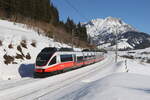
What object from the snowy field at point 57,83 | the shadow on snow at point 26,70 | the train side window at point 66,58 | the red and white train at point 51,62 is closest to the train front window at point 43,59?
the red and white train at point 51,62

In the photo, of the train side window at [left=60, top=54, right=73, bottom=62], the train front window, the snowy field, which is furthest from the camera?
the train side window at [left=60, top=54, right=73, bottom=62]

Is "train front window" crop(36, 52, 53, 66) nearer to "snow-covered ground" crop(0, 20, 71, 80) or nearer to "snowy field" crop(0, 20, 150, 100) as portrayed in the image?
"snowy field" crop(0, 20, 150, 100)

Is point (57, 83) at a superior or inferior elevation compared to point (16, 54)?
inferior

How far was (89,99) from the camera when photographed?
8.60 meters

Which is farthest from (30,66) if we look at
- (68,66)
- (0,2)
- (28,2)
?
(28,2)

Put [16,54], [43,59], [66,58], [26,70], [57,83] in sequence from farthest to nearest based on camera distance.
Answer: [66,58]
[16,54]
[26,70]
[43,59]
[57,83]

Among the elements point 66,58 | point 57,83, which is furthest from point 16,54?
point 57,83

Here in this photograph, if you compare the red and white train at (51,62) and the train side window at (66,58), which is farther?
the train side window at (66,58)

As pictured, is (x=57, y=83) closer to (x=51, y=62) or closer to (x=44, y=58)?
(x=51, y=62)

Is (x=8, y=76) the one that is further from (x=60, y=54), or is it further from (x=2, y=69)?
(x=60, y=54)

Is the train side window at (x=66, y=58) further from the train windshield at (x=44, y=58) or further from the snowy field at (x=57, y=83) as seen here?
the train windshield at (x=44, y=58)

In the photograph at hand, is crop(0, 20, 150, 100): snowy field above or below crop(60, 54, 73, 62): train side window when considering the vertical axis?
below

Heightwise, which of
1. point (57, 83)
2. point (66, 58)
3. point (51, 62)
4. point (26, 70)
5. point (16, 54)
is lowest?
point (57, 83)

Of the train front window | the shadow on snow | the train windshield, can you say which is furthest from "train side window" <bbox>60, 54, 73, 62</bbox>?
the shadow on snow
